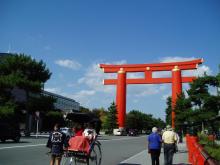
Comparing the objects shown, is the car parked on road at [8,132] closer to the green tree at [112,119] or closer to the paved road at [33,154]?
the paved road at [33,154]

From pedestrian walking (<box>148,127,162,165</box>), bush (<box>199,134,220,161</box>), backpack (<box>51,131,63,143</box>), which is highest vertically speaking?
backpack (<box>51,131,63,143</box>)

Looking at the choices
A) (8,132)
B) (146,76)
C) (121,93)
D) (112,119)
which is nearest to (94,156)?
(8,132)

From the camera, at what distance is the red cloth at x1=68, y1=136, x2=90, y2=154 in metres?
10.7

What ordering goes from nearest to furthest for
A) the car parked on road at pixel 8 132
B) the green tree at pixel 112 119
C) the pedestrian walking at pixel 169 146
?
the pedestrian walking at pixel 169 146
the car parked on road at pixel 8 132
the green tree at pixel 112 119

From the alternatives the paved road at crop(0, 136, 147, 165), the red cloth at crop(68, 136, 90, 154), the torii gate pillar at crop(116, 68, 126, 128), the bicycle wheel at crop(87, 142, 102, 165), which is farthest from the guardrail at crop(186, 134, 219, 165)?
the torii gate pillar at crop(116, 68, 126, 128)

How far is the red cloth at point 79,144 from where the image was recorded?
10.7 m

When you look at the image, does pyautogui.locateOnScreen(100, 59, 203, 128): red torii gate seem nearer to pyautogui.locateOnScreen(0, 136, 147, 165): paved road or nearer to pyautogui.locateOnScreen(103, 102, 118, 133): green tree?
pyautogui.locateOnScreen(103, 102, 118, 133): green tree

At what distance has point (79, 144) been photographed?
10.7m

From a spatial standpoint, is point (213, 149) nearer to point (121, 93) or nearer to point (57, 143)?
point (57, 143)

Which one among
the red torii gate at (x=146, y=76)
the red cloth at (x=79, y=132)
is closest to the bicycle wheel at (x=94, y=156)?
the red cloth at (x=79, y=132)

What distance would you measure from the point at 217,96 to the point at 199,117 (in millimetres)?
2742

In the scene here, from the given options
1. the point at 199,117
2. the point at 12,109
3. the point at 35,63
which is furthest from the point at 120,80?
the point at 199,117

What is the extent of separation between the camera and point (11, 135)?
28.4m

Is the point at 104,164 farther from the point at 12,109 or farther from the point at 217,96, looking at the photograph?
the point at 12,109
